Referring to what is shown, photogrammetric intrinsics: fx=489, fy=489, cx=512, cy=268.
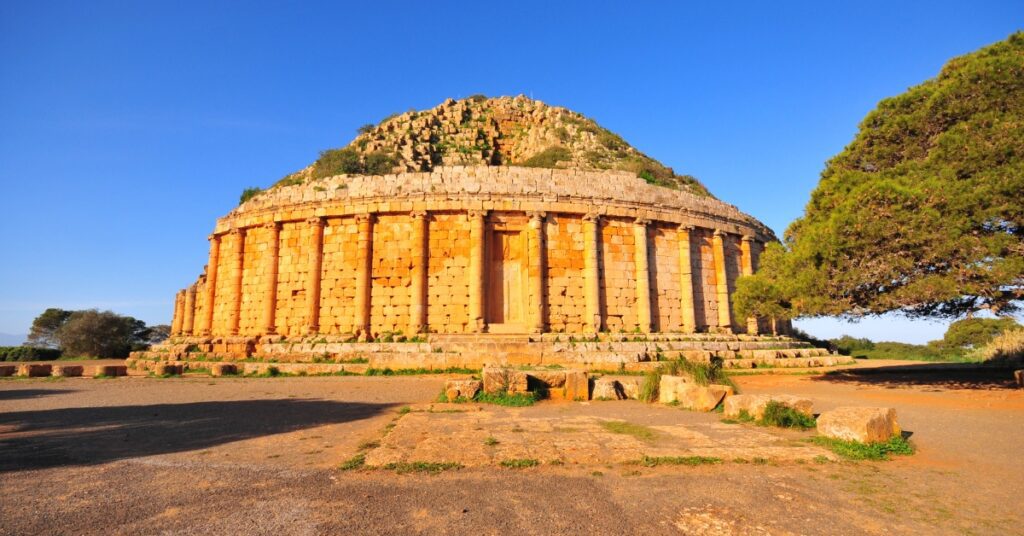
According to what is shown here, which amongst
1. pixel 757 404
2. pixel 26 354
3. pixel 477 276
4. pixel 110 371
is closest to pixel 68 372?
pixel 110 371

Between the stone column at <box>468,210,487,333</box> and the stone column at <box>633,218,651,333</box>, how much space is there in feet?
20.5

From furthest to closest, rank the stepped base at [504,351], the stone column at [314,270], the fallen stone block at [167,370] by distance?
the stone column at [314,270] → the fallen stone block at [167,370] → the stepped base at [504,351]

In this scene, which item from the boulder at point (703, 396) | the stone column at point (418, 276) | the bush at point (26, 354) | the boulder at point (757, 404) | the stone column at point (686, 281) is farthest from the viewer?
the bush at point (26, 354)

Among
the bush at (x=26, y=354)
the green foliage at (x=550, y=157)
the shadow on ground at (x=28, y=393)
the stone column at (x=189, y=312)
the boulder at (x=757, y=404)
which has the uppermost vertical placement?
the green foliage at (x=550, y=157)

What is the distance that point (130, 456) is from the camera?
5.87m

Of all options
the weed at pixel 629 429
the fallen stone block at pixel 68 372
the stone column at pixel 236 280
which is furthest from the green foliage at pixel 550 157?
the fallen stone block at pixel 68 372

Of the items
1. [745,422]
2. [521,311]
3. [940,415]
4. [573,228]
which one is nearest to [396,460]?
[745,422]

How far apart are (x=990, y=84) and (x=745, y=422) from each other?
11157 millimetres

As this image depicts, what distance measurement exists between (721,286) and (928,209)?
1072 cm

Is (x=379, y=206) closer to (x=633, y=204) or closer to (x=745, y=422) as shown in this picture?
(x=633, y=204)

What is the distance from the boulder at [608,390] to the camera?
1087 cm

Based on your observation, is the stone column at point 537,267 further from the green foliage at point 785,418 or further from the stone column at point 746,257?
the green foliage at point 785,418

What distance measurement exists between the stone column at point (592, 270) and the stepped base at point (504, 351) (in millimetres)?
904

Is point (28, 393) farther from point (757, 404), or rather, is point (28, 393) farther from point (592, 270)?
point (592, 270)
